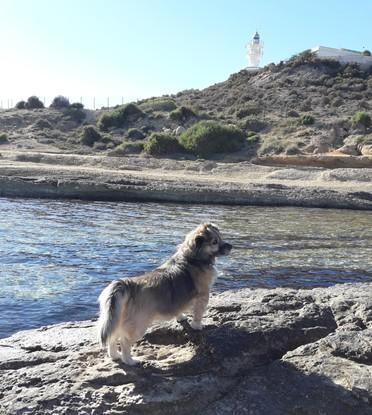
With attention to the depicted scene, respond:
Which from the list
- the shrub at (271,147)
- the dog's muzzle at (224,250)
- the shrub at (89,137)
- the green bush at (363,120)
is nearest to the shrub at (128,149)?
the shrub at (89,137)

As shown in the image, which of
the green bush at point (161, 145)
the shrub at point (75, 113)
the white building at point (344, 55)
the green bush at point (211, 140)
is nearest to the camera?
the green bush at point (161, 145)

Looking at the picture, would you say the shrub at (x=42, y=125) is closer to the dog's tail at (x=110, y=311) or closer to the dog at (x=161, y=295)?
the dog at (x=161, y=295)

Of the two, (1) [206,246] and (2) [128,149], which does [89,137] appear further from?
(1) [206,246]

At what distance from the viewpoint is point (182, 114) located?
193 feet

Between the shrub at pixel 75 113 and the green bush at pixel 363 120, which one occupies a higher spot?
the shrub at pixel 75 113

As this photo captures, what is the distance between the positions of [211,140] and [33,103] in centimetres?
4337

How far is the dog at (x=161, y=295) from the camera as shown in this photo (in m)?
5.02

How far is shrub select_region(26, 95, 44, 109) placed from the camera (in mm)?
79125

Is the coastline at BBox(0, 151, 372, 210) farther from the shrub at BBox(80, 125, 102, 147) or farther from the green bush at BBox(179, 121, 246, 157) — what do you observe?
the shrub at BBox(80, 125, 102, 147)

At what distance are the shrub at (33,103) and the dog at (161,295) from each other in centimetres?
7663

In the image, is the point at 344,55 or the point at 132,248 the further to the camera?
the point at 344,55

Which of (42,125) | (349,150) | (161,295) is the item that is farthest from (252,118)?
(161,295)

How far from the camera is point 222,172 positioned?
3441 cm

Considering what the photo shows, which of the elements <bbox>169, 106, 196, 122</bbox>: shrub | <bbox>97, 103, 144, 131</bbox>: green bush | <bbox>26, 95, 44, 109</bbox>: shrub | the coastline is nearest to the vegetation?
<bbox>26, 95, 44, 109</bbox>: shrub
